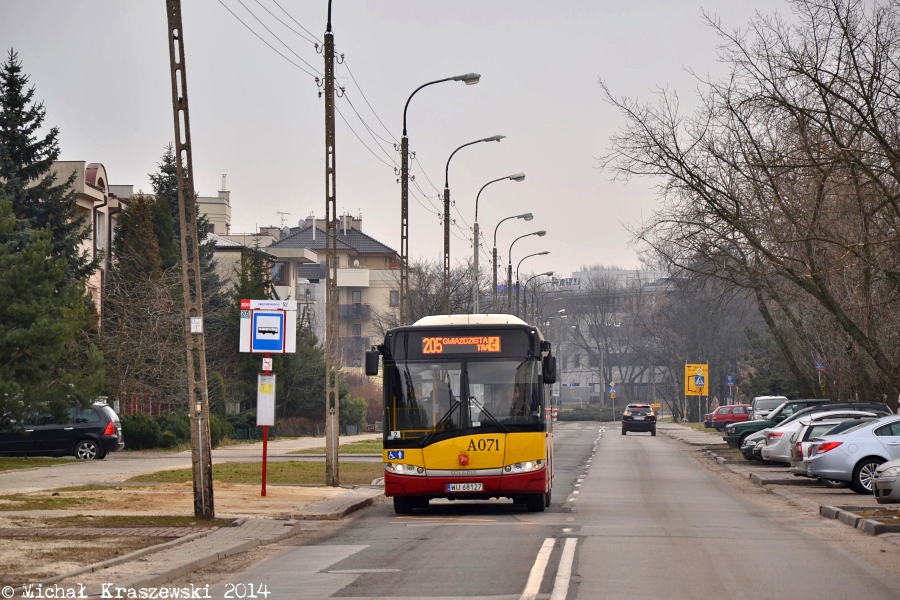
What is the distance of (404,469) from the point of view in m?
19.4

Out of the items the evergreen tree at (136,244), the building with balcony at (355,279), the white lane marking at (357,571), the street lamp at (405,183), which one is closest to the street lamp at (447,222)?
the street lamp at (405,183)

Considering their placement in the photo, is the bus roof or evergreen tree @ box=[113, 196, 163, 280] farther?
evergreen tree @ box=[113, 196, 163, 280]

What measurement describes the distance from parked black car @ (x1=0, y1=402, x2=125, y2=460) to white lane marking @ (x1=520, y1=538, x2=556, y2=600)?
23.1 metres

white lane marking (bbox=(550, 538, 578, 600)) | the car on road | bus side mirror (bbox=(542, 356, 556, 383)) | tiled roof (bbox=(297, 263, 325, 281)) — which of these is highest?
tiled roof (bbox=(297, 263, 325, 281))

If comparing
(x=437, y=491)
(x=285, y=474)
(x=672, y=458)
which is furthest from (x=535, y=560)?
(x=672, y=458)

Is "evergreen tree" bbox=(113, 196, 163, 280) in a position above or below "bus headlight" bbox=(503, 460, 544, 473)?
above

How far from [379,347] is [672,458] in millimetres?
24603

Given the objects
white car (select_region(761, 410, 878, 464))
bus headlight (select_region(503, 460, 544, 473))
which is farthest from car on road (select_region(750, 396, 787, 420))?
bus headlight (select_region(503, 460, 544, 473))

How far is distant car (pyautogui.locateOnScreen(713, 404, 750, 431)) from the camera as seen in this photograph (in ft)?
209

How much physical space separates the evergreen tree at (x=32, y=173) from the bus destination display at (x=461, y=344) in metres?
29.1

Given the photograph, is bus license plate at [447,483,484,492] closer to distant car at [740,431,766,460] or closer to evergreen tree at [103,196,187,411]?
distant car at [740,431,766,460]

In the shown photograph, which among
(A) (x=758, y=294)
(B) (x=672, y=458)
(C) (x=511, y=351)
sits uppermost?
(A) (x=758, y=294)

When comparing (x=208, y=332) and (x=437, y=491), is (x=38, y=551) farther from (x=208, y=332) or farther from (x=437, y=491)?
(x=208, y=332)

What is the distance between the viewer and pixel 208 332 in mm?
60188
